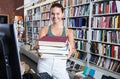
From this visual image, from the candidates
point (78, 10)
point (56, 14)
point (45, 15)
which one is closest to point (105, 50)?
point (78, 10)

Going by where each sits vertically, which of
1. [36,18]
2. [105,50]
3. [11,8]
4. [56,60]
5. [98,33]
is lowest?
[105,50]

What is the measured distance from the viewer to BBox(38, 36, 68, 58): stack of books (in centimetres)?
159

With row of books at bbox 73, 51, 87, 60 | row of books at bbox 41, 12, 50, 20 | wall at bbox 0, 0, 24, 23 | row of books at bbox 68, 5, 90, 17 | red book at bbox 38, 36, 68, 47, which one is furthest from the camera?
wall at bbox 0, 0, 24, 23

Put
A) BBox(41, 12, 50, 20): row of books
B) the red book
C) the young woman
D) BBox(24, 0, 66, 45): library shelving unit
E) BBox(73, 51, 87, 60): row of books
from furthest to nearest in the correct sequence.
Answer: BBox(24, 0, 66, 45): library shelving unit < BBox(41, 12, 50, 20): row of books < BBox(73, 51, 87, 60): row of books < the young woman < the red book

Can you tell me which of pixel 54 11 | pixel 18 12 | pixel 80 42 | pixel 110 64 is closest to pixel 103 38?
pixel 110 64

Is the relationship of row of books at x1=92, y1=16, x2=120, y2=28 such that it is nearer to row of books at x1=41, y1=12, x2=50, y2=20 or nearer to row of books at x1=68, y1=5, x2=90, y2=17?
row of books at x1=68, y1=5, x2=90, y2=17

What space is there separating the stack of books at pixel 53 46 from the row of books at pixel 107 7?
A: 2.45 m

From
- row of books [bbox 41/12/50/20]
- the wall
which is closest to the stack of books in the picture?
row of books [bbox 41/12/50/20]

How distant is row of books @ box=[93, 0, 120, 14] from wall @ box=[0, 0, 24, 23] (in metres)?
6.06

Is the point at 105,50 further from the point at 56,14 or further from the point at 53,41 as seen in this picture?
the point at 53,41

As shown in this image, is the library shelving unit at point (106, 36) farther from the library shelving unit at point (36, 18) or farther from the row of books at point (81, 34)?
the library shelving unit at point (36, 18)

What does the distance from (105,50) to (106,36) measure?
0.29m

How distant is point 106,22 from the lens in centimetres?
407

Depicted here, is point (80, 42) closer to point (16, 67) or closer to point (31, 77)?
point (31, 77)
